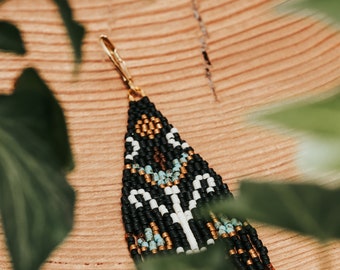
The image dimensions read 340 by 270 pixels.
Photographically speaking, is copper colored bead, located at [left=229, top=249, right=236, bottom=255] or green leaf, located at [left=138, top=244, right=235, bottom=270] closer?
green leaf, located at [left=138, top=244, right=235, bottom=270]

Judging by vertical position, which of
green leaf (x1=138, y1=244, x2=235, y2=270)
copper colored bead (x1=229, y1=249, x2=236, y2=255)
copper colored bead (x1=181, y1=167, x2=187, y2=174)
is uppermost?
copper colored bead (x1=181, y1=167, x2=187, y2=174)

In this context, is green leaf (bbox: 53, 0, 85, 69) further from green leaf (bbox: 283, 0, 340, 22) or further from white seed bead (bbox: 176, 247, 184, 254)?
white seed bead (bbox: 176, 247, 184, 254)

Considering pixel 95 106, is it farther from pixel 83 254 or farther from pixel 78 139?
pixel 83 254

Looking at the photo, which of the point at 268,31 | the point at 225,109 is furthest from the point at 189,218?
the point at 268,31

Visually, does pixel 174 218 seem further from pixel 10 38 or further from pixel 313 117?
pixel 313 117

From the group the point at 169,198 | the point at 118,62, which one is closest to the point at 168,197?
the point at 169,198

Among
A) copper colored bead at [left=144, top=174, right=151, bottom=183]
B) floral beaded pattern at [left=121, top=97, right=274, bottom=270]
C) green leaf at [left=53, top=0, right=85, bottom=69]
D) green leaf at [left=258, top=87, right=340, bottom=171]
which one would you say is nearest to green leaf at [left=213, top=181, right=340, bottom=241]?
green leaf at [left=258, top=87, right=340, bottom=171]

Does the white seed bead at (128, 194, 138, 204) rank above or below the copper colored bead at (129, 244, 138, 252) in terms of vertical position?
above
